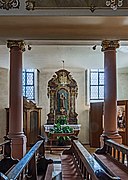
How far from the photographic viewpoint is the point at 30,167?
5.09 m

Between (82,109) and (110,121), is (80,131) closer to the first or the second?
(82,109)

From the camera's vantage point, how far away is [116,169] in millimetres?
5566

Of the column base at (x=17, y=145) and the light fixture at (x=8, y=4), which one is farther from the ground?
the light fixture at (x=8, y=4)

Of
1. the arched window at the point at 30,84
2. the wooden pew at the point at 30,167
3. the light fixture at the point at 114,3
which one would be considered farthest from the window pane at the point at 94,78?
the light fixture at the point at 114,3

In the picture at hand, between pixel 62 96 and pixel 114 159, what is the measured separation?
9264mm

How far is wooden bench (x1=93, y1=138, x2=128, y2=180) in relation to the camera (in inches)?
209

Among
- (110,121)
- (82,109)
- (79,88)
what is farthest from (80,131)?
(110,121)

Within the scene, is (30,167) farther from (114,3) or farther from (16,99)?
(16,99)

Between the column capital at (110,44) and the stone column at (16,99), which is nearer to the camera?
the stone column at (16,99)

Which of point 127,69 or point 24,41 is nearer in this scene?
point 24,41

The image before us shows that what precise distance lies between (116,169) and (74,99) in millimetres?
10166

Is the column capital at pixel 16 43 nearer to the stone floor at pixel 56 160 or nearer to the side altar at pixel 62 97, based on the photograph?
the stone floor at pixel 56 160

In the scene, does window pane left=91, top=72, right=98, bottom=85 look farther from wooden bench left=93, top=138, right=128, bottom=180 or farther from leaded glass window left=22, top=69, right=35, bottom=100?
wooden bench left=93, top=138, right=128, bottom=180

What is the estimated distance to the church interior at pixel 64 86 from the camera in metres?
6.07
